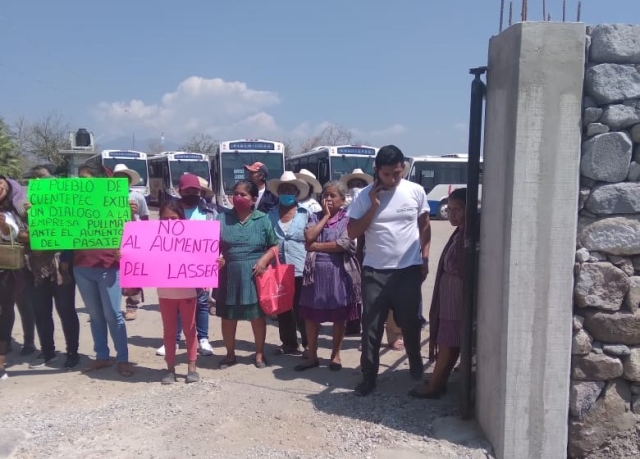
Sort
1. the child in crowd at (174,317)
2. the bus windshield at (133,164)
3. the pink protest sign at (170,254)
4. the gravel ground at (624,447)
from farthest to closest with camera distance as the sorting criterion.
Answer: the bus windshield at (133,164) → the child in crowd at (174,317) → the pink protest sign at (170,254) → the gravel ground at (624,447)

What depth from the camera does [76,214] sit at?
5066 mm

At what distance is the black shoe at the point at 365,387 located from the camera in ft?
15.2

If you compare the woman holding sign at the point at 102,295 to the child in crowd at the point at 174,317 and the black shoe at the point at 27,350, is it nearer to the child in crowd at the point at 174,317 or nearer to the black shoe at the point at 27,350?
the child in crowd at the point at 174,317

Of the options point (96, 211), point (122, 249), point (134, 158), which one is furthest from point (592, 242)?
point (134, 158)

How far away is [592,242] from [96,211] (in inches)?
158

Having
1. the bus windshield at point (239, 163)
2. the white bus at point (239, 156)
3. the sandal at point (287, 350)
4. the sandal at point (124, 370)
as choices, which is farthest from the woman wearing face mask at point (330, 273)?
the white bus at point (239, 156)

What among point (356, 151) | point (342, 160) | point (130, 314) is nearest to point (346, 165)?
point (342, 160)

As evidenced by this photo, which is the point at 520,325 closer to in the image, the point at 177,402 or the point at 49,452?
the point at 177,402

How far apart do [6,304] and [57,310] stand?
0.46 metres

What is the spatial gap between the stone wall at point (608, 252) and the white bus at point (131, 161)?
26.3 m

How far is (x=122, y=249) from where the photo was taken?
4.94 m

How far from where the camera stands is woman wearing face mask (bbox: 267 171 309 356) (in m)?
5.77

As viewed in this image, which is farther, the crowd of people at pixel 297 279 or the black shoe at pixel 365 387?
the black shoe at pixel 365 387

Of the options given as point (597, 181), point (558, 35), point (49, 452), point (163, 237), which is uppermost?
point (558, 35)
